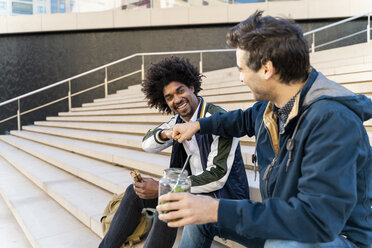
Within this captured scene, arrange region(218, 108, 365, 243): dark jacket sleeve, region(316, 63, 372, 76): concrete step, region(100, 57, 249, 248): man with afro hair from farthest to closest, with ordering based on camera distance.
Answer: region(316, 63, 372, 76): concrete step → region(100, 57, 249, 248): man with afro hair → region(218, 108, 365, 243): dark jacket sleeve

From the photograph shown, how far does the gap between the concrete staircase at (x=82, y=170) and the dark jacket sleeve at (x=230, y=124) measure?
577 mm

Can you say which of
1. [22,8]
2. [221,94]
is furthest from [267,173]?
[22,8]

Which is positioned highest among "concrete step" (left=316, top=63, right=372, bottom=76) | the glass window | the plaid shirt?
the glass window

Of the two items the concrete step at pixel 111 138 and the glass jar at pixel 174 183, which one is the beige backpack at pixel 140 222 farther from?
the concrete step at pixel 111 138

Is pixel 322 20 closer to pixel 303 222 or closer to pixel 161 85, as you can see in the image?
pixel 161 85

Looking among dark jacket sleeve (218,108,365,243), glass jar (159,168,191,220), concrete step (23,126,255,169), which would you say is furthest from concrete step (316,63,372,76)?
glass jar (159,168,191,220)

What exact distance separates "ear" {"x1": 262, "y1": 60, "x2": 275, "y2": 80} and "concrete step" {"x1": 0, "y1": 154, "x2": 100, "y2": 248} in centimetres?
208

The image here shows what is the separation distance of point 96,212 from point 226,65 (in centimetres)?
802

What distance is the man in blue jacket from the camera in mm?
894

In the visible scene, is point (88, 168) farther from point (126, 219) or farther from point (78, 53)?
point (78, 53)

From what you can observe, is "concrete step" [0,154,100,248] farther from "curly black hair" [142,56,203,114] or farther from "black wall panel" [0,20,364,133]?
"black wall panel" [0,20,364,133]

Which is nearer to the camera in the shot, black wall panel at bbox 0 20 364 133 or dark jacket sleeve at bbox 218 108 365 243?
dark jacket sleeve at bbox 218 108 365 243

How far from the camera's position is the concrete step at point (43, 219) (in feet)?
8.44

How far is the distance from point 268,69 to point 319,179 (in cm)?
40
